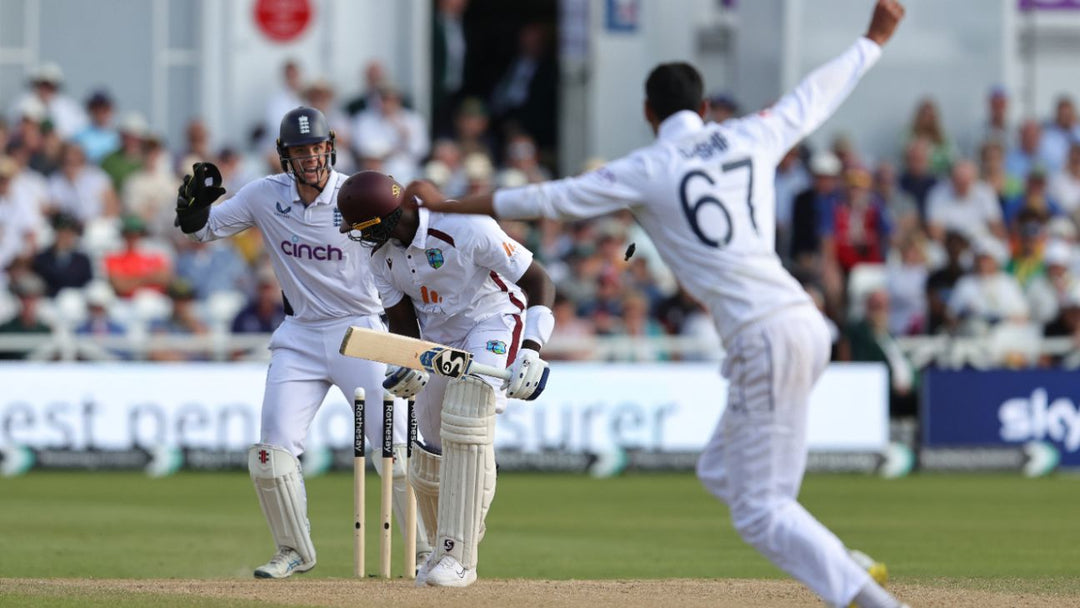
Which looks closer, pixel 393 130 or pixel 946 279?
pixel 946 279

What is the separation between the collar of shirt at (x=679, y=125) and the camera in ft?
22.0

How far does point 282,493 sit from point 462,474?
3.91 ft

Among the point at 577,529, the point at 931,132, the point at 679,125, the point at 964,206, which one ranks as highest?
the point at 679,125

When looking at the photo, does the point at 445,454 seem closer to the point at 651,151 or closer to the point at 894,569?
the point at 651,151

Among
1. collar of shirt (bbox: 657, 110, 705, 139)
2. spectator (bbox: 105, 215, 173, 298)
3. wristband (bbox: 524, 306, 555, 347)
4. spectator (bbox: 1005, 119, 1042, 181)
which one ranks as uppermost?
collar of shirt (bbox: 657, 110, 705, 139)

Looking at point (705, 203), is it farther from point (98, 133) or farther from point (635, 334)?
point (98, 133)

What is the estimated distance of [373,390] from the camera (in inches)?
362

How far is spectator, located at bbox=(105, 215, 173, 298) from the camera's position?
17.7 metres

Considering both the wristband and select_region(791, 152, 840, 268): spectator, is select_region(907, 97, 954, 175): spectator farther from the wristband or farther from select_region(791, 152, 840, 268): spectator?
the wristband

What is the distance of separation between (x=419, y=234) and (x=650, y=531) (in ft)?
16.2

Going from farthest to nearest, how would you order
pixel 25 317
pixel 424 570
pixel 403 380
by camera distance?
pixel 25 317 → pixel 424 570 → pixel 403 380

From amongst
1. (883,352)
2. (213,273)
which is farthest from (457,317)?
(213,273)

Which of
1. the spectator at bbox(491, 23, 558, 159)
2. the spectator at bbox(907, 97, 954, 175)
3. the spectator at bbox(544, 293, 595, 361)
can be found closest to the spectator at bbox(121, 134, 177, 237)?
the spectator at bbox(544, 293, 595, 361)

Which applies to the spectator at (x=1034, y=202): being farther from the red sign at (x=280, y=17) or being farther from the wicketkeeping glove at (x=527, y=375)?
the wicketkeeping glove at (x=527, y=375)
